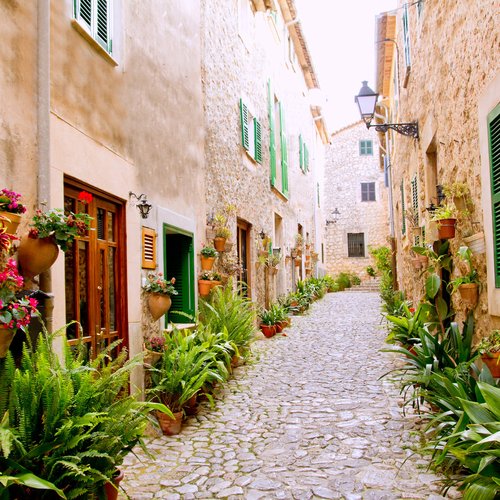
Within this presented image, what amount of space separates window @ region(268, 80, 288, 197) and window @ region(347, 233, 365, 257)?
1346 cm

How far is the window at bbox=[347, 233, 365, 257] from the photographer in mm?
26297

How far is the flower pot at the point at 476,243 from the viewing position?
4.06 meters

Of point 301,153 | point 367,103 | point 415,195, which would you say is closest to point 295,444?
point 415,195

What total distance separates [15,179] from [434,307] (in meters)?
4.28

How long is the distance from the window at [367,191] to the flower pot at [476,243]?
22691 mm

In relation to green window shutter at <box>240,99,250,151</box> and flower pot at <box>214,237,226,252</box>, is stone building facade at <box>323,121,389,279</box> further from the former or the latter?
flower pot at <box>214,237,226,252</box>

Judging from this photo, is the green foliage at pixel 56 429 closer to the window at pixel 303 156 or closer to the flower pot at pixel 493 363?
the flower pot at pixel 493 363

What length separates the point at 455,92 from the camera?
186 inches

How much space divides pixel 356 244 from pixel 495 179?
23113 mm

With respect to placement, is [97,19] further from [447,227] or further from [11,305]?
[447,227]

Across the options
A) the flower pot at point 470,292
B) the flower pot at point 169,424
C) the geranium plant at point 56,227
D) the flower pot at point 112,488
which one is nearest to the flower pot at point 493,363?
the flower pot at point 470,292

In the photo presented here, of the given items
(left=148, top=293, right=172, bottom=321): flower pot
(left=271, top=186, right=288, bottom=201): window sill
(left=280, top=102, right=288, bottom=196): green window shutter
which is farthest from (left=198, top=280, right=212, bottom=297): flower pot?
(left=280, top=102, right=288, bottom=196): green window shutter

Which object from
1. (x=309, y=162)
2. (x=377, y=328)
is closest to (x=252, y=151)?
(x=377, y=328)

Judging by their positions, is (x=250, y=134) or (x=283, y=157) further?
(x=283, y=157)
